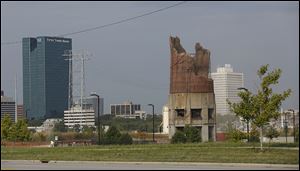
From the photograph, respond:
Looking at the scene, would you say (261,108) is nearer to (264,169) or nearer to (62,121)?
(264,169)

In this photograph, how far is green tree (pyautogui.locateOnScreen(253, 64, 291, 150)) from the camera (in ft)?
122

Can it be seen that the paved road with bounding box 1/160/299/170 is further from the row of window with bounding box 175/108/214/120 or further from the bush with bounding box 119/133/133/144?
the row of window with bounding box 175/108/214/120

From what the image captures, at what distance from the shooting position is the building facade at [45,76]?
8344 cm

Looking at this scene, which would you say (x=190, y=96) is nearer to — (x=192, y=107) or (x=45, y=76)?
(x=192, y=107)

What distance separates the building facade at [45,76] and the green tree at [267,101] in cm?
3947

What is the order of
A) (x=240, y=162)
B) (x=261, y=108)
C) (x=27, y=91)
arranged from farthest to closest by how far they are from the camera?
(x=27, y=91), (x=261, y=108), (x=240, y=162)

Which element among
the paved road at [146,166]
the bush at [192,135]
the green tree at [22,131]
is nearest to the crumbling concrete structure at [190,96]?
the bush at [192,135]

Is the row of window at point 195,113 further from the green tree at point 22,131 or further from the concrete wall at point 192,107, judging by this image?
the green tree at point 22,131

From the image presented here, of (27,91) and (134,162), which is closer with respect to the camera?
(134,162)

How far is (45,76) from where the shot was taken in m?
102

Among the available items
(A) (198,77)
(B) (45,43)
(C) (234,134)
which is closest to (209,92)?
(A) (198,77)

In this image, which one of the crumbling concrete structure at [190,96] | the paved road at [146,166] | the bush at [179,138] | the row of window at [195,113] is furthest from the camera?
the row of window at [195,113]

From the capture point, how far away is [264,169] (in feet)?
81.4

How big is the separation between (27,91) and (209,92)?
56.5m
